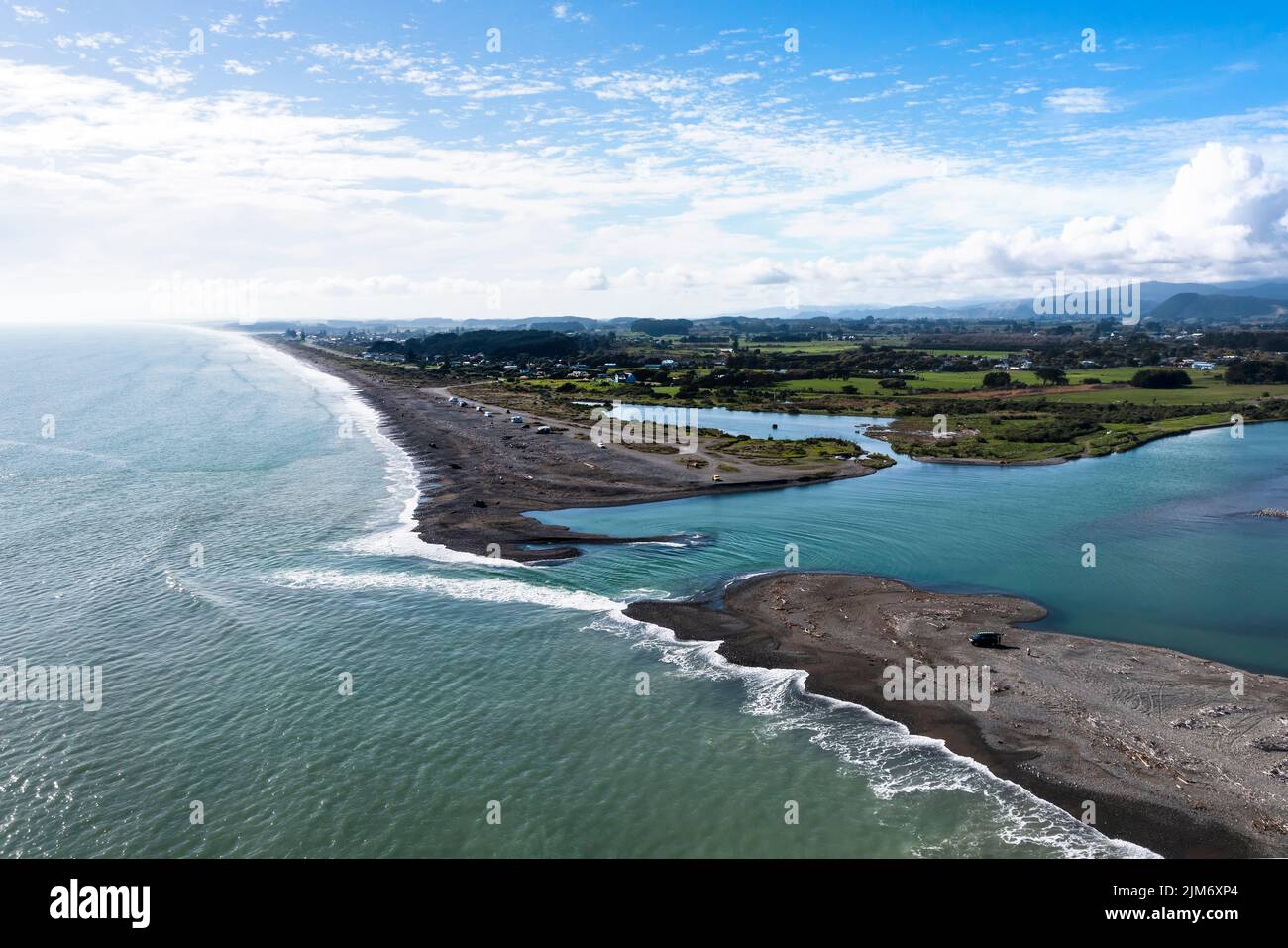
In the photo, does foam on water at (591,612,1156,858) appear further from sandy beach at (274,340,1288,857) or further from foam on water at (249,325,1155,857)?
sandy beach at (274,340,1288,857)

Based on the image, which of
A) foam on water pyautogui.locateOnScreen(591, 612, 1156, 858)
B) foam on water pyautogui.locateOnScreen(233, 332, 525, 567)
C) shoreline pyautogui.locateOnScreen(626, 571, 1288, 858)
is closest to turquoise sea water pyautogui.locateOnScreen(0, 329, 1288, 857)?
foam on water pyautogui.locateOnScreen(591, 612, 1156, 858)

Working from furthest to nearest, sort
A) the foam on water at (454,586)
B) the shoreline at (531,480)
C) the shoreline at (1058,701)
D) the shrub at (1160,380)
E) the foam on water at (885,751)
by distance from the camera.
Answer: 1. the shrub at (1160,380)
2. the shoreline at (531,480)
3. the foam on water at (454,586)
4. the shoreline at (1058,701)
5. the foam on water at (885,751)

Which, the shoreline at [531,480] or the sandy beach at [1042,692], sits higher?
the shoreline at [531,480]

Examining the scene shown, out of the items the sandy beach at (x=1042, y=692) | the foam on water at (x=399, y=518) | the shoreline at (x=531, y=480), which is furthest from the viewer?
the shoreline at (x=531, y=480)

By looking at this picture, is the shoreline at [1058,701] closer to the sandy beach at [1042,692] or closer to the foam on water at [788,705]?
the sandy beach at [1042,692]

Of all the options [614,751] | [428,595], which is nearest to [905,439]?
[428,595]

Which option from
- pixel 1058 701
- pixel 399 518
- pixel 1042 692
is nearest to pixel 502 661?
pixel 1042 692

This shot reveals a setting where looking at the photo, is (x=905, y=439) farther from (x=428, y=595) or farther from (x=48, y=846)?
(x=48, y=846)

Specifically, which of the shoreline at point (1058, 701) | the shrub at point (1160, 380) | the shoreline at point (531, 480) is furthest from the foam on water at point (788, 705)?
the shrub at point (1160, 380)
